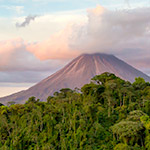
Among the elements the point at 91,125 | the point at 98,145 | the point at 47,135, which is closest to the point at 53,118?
the point at 47,135

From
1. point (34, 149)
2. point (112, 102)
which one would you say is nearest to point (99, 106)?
point (112, 102)

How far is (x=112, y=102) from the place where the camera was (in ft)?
201

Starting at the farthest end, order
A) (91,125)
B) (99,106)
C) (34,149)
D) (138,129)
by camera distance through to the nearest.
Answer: (99,106), (91,125), (34,149), (138,129)

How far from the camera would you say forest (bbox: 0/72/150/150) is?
4884 cm

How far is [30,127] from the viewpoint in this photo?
57.3 metres

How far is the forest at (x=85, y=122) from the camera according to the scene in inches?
1923

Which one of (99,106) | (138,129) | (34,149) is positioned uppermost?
(99,106)

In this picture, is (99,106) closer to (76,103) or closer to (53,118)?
(76,103)

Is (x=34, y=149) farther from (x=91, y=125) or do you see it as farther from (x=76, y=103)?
(x=76, y=103)

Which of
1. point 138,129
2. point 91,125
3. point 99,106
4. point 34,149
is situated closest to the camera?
point 138,129

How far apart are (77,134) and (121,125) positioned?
8.75 meters

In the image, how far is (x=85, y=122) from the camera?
5525 cm

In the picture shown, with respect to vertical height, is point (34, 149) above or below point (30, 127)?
below

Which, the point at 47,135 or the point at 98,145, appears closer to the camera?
the point at 98,145
